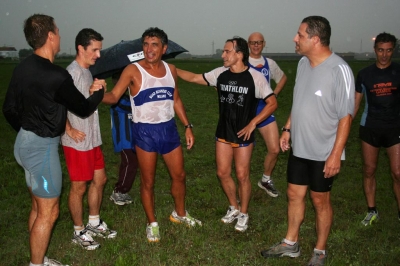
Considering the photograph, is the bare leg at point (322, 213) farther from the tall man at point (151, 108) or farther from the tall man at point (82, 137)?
the tall man at point (82, 137)

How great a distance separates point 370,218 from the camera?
587 centimetres

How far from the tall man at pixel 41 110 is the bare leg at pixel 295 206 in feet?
8.30

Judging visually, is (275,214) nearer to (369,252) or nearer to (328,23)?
(369,252)

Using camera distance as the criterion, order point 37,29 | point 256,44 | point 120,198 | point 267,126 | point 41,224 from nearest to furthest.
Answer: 1. point 37,29
2. point 41,224
3. point 120,198
4. point 267,126
5. point 256,44

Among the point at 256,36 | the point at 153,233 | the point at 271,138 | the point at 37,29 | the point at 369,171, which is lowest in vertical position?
the point at 153,233

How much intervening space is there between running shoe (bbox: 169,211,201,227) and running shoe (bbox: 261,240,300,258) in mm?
1163

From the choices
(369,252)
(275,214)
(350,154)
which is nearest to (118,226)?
(275,214)

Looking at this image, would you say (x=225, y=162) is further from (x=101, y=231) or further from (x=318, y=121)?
(x=101, y=231)

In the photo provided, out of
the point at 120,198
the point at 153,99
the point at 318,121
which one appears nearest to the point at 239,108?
the point at 153,99

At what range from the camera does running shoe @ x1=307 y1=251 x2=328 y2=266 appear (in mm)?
4637

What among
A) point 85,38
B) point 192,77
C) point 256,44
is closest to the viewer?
point 85,38

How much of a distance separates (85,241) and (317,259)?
2.88 meters

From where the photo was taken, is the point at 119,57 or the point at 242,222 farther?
the point at 119,57

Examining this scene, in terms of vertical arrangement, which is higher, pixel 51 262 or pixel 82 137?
pixel 82 137
